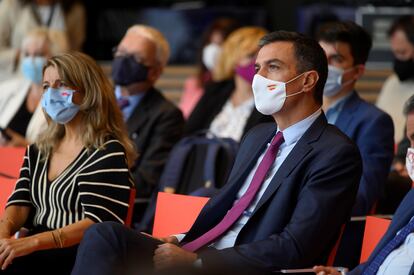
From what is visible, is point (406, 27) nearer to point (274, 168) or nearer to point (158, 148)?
point (158, 148)

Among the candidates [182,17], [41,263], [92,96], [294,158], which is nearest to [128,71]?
[92,96]

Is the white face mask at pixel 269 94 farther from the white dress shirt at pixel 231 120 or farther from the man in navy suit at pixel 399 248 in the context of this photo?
the white dress shirt at pixel 231 120

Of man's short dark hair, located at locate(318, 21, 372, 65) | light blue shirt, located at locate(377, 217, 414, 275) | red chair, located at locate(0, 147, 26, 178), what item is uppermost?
man's short dark hair, located at locate(318, 21, 372, 65)

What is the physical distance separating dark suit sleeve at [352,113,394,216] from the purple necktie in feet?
3.11

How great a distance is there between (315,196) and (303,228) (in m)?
0.13

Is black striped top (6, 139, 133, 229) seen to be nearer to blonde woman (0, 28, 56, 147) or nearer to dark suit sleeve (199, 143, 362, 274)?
dark suit sleeve (199, 143, 362, 274)

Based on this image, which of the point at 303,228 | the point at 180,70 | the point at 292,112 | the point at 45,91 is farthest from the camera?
the point at 180,70

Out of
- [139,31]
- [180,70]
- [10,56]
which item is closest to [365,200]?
[139,31]

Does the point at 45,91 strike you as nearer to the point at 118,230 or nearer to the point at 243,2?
the point at 118,230

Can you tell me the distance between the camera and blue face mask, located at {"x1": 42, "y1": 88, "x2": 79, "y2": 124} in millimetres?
5023

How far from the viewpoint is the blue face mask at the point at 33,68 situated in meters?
7.05

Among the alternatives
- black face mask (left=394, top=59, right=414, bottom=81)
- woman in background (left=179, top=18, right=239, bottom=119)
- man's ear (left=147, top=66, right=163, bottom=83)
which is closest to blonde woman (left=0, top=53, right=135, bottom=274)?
man's ear (left=147, top=66, right=163, bottom=83)

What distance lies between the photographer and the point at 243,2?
32.4ft

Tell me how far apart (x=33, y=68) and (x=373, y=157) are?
8.55 ft
